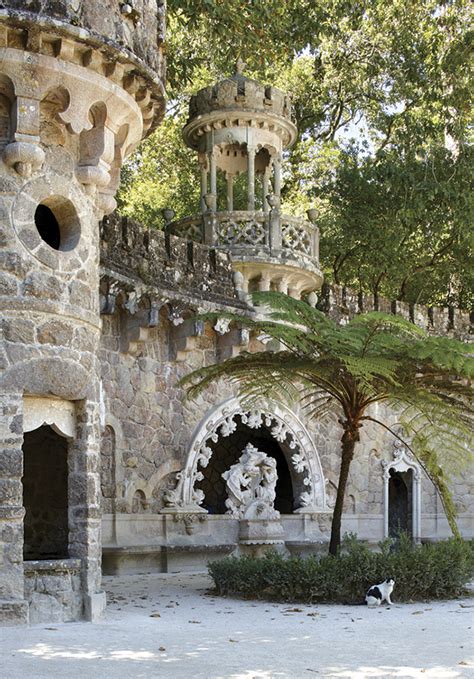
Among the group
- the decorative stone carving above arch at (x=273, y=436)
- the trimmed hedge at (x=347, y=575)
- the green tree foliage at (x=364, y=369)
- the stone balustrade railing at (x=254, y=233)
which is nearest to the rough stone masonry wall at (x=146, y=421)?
the decorative stone carving above arch at (x=273, y=436)

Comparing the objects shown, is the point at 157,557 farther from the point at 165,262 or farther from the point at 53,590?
the point at 53,590

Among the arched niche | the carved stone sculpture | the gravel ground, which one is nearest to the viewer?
the gravel ground

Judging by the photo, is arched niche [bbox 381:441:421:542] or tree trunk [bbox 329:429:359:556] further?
arched niche [bbox 381:441:421:542]

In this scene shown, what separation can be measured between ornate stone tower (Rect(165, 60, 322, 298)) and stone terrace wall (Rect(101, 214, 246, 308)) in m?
0.49

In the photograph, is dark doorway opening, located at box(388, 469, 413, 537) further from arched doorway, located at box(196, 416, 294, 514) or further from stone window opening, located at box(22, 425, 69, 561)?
stone window opening, located at box(22, 425, 69, 561)

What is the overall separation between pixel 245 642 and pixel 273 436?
29.4 feet

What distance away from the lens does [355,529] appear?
1889 cm

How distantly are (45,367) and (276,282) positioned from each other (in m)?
8.15

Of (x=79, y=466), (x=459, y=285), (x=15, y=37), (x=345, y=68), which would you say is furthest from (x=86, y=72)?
(x=459, y=285)

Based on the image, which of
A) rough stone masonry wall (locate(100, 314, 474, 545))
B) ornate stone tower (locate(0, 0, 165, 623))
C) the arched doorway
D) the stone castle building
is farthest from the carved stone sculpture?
ornate stone tower (locate(0, 0, 165, 623))

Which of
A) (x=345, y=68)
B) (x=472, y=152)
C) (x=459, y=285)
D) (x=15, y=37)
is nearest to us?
(x=15, y=37)

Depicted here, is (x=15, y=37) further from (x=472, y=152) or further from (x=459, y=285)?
(x=459, y=285)

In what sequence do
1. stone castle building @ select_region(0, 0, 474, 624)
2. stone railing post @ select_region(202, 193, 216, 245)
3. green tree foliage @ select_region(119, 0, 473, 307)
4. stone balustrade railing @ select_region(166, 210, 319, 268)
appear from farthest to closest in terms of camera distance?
1. green tree foliage @ select_region(119, 0, 473, 307)
2. stone railing post @ select_region(202, 193, 216, 245)
3. stone balustrade railing @ select_region(166, 210, 319, 268)
4. stone castle building @ select_region(0, 0, 474, 624)

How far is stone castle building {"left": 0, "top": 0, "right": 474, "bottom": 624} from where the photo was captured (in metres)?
9.87
